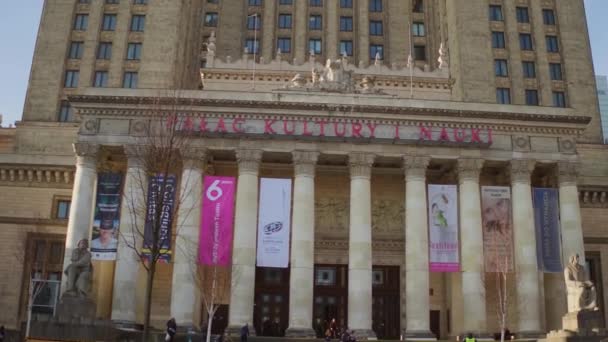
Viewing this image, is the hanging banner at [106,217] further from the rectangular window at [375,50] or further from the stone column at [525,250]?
the rectangular window at [375,50]

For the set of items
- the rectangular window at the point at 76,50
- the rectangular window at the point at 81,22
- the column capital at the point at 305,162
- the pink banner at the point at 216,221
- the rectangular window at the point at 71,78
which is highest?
the rectangular window at the point at 81,22

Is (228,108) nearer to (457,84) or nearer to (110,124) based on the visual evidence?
(110,124)

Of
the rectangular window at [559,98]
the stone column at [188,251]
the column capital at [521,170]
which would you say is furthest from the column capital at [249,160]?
the rectangular window at [559,98]

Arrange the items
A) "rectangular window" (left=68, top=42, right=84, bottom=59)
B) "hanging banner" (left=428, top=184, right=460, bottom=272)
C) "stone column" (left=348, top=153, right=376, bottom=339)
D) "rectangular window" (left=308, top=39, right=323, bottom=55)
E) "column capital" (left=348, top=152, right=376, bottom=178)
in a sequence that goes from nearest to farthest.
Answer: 1. "stone column" (left=348, top=153, right=376, bottom=339)
2. "hanging banner" (left=428, top=184, right=460, bottom=272)
3. "column capital" (left=348, top=152, right=376, bottom=178)
4. "rectangular window" (left=68, top=42, right=84, bottom=59)
5. "rectangular window" (left=308, top=39, right=323, bottom=55)

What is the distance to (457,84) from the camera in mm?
63469

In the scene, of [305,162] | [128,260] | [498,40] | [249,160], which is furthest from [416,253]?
[498,40]

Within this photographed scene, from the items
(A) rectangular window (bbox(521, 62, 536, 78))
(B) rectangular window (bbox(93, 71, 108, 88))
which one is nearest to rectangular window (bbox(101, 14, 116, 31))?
(B) rectangular window (bbox(93, 71, 108, 88))

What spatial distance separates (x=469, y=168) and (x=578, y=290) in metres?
15.1

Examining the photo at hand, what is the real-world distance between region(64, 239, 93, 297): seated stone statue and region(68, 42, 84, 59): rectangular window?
108 ft

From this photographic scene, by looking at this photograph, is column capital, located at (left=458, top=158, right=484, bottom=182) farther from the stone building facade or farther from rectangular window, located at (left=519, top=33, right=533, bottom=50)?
rectangular window, located at (left=519, top=33, right=533, bottom=50)

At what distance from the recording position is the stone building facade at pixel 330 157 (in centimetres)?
4406

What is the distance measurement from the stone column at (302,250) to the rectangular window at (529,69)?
30724mm

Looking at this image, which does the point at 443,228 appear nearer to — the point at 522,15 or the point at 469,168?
the point at 469,168

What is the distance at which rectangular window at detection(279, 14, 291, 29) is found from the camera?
7069 cm
